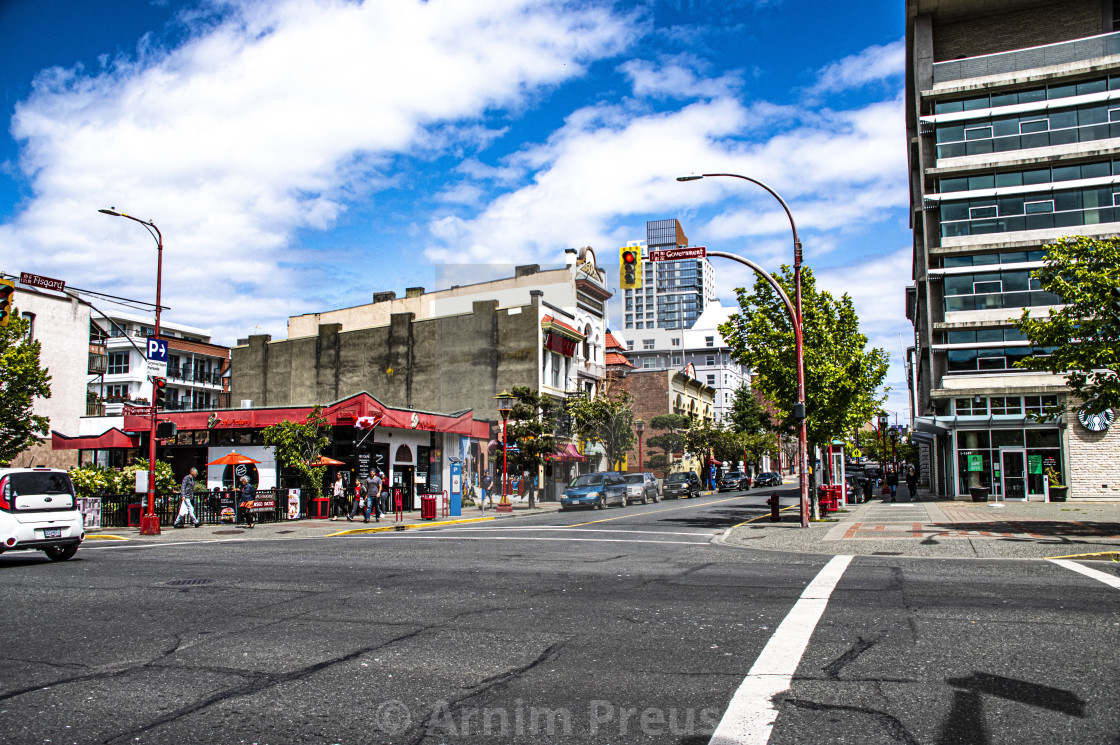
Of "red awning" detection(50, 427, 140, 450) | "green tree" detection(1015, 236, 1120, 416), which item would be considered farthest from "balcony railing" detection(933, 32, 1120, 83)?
"red awning" detection(50, 427, 140, 450)

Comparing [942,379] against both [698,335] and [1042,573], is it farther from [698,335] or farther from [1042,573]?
[698,335]

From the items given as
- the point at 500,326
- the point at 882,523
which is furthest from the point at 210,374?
the point at 882,523

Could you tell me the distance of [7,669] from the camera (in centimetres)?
630

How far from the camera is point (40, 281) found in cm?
2033

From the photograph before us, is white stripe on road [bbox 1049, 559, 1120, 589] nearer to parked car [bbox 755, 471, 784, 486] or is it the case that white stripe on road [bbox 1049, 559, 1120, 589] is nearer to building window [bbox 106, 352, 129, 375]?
parked car [bbox 755, 471, 784, 486]

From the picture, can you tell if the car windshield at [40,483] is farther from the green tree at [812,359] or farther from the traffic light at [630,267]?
the green tree at [812,359]

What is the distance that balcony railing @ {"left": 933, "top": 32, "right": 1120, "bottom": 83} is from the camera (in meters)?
40.7

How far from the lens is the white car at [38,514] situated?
1401 cm

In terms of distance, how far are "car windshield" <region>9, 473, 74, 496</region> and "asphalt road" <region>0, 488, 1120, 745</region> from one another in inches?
110

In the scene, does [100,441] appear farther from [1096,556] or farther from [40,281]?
[1096,556]

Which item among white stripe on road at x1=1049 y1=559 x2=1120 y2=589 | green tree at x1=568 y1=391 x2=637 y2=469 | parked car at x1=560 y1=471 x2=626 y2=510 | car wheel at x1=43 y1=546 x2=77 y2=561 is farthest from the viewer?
green tree at x1=568 y1=391 x2=637 y2=469

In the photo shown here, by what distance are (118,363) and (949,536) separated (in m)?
70.2

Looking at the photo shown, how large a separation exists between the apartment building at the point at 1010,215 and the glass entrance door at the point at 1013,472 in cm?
7

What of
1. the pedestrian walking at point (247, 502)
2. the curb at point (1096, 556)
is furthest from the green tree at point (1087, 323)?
the pedestrian walking at point (247, 502)
